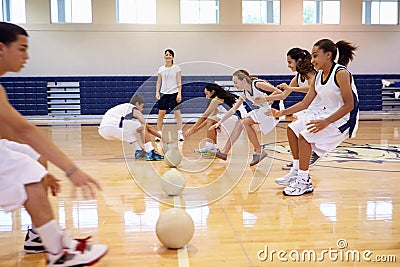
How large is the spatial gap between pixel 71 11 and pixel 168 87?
17.8ft

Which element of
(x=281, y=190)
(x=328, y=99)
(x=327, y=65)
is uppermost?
(x=327, y=65)

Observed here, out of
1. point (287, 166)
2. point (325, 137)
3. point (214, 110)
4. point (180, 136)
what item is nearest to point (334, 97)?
point (325, 137)

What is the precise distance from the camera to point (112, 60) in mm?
12594

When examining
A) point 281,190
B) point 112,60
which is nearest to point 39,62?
point 112,60

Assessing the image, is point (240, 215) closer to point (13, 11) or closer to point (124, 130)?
point (124, 130)

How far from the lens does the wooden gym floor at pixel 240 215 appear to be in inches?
113

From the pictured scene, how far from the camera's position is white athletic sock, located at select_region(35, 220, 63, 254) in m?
2.10

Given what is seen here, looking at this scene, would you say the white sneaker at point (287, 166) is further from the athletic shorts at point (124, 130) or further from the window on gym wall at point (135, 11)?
the window on gym wall at point (135, 11)

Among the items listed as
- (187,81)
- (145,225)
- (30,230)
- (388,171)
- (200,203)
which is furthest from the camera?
(187,81)

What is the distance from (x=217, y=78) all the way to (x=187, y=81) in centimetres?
96

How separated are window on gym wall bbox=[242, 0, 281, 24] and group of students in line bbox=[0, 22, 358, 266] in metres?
4.62

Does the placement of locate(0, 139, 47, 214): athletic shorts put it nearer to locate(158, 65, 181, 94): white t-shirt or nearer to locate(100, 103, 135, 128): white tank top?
locate(100, 103, 135, 128): white tank top

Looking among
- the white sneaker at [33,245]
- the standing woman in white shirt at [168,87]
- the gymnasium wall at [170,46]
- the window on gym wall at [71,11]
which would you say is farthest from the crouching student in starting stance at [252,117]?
the window on gym wall at [71,11]

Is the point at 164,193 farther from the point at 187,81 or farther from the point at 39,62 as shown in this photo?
the point at 39,62
